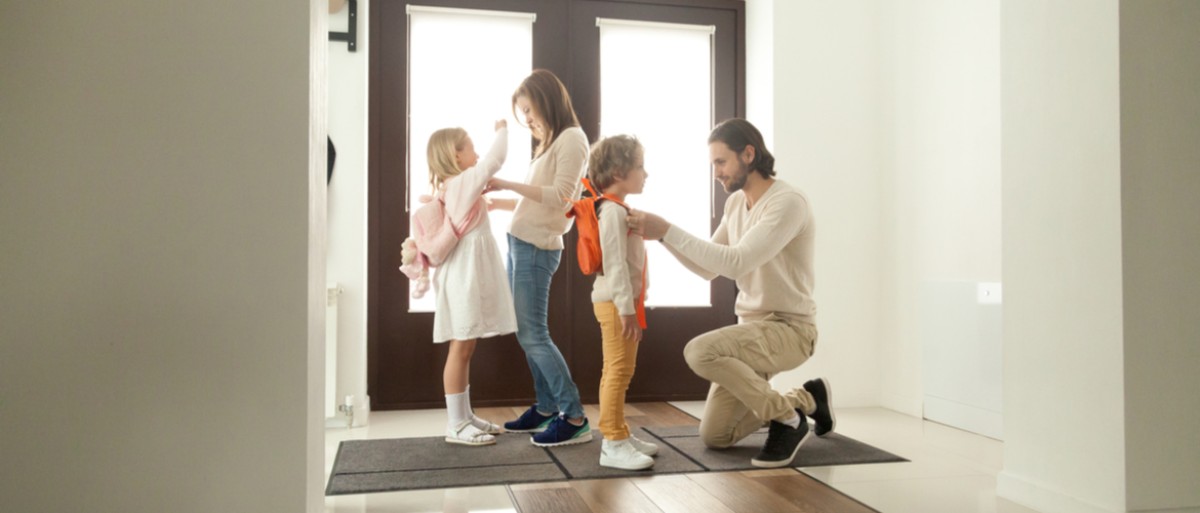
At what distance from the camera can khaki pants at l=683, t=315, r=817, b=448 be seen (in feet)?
9.13

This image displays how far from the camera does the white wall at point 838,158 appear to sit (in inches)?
162

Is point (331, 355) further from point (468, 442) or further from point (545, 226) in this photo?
point (545, 226)

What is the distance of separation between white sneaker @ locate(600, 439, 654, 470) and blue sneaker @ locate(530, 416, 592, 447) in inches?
13.5

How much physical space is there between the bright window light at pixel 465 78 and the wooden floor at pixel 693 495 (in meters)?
1.86

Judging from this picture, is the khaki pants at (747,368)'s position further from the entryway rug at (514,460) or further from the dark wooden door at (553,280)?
the dark wooden door at (553,280)

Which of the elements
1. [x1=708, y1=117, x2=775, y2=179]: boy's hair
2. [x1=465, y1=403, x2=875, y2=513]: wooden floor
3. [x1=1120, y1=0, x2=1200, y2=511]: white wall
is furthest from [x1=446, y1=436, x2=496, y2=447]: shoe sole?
[x1=1120, y1=0, x2=1200, y2=511]: white wall

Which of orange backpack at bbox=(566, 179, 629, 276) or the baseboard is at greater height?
orange backpack at bbox=(566, 179, 629, 276)

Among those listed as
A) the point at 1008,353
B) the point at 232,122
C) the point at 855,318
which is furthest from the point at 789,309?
the point at 232,122

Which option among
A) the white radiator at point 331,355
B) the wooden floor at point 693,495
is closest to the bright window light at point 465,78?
the white radiator at point 331,355

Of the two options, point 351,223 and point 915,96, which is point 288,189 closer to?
point 351,223

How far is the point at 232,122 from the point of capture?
148cm

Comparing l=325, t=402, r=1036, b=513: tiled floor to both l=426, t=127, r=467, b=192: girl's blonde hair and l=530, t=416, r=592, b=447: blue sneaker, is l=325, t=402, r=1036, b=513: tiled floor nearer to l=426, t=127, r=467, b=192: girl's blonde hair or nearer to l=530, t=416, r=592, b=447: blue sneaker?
l=530, t=416, r=592, b=447: blue sneaker

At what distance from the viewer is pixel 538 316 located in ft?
10.3

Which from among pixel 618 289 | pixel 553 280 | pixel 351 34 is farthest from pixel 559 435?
pixel 351 34
